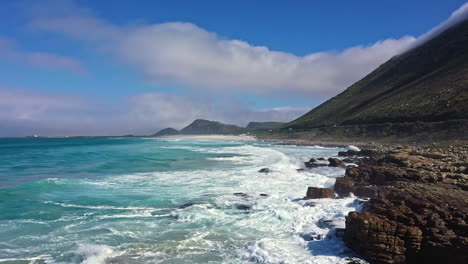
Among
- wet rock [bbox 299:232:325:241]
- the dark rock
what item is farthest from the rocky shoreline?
the dark rock

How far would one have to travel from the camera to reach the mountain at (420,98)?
76250 mm

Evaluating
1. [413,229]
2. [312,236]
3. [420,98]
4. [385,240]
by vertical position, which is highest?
[420,98]

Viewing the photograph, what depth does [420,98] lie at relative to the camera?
9588 centimetres

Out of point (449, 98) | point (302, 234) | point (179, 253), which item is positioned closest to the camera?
point (179, 253)

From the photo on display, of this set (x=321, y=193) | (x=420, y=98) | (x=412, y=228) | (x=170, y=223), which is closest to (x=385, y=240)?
(x=412, y=228)

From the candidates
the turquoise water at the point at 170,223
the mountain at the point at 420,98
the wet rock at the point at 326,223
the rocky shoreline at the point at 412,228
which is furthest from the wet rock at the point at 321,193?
the mountain at the point at 420,98

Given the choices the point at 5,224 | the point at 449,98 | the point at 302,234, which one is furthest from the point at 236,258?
the point at 449,98

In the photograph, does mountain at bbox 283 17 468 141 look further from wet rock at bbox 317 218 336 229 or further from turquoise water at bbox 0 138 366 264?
wet rock at bbox 317 218 336 229

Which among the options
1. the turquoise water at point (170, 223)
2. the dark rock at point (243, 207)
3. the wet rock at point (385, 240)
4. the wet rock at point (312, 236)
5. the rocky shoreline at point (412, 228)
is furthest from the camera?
the dark rock at point (243, 207)

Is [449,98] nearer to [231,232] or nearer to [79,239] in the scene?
[231,232]

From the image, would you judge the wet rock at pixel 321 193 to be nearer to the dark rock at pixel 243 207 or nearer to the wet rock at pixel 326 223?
the dark rock at pixel 243 207

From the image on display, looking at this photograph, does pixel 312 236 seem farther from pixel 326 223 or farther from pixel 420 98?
pixel 420 98

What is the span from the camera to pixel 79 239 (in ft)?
47.5

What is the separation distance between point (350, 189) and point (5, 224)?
21.9 m
